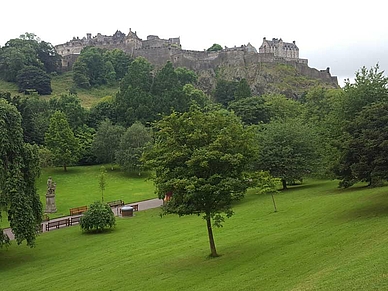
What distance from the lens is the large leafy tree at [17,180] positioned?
2548cm

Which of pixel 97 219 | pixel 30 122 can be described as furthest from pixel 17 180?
pixel 30 122

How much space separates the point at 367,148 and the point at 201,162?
29.9 feet

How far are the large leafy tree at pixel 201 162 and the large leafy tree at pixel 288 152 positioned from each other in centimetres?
2097

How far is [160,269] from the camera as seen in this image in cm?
1992

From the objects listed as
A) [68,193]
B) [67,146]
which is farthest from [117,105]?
[68,193]

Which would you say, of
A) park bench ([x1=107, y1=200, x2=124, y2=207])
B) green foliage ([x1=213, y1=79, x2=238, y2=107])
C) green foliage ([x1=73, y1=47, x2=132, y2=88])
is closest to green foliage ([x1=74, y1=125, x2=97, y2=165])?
park bench ([x1=107, y1=200, x2=124, y2=207])

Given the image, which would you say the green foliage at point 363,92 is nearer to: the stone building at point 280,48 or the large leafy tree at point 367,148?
the large leafy tree at point 367,148

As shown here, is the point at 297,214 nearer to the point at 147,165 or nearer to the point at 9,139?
the point at 147,165

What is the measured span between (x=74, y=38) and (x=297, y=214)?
157 m

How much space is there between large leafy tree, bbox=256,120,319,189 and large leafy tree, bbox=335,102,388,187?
15.2 metres

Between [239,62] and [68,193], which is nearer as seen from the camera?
[68,193]

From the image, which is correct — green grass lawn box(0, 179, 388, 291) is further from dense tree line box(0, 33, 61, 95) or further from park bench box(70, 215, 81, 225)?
dense tree line box(0, 33, 61, 95)

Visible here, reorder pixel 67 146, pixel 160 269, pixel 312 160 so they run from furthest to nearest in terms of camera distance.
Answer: pixel 67 146 < pixel 312 160 < pixel 160 269

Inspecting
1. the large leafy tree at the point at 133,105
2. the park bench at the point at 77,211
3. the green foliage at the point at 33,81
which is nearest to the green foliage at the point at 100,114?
the large leafy tree at the point at 133,105
